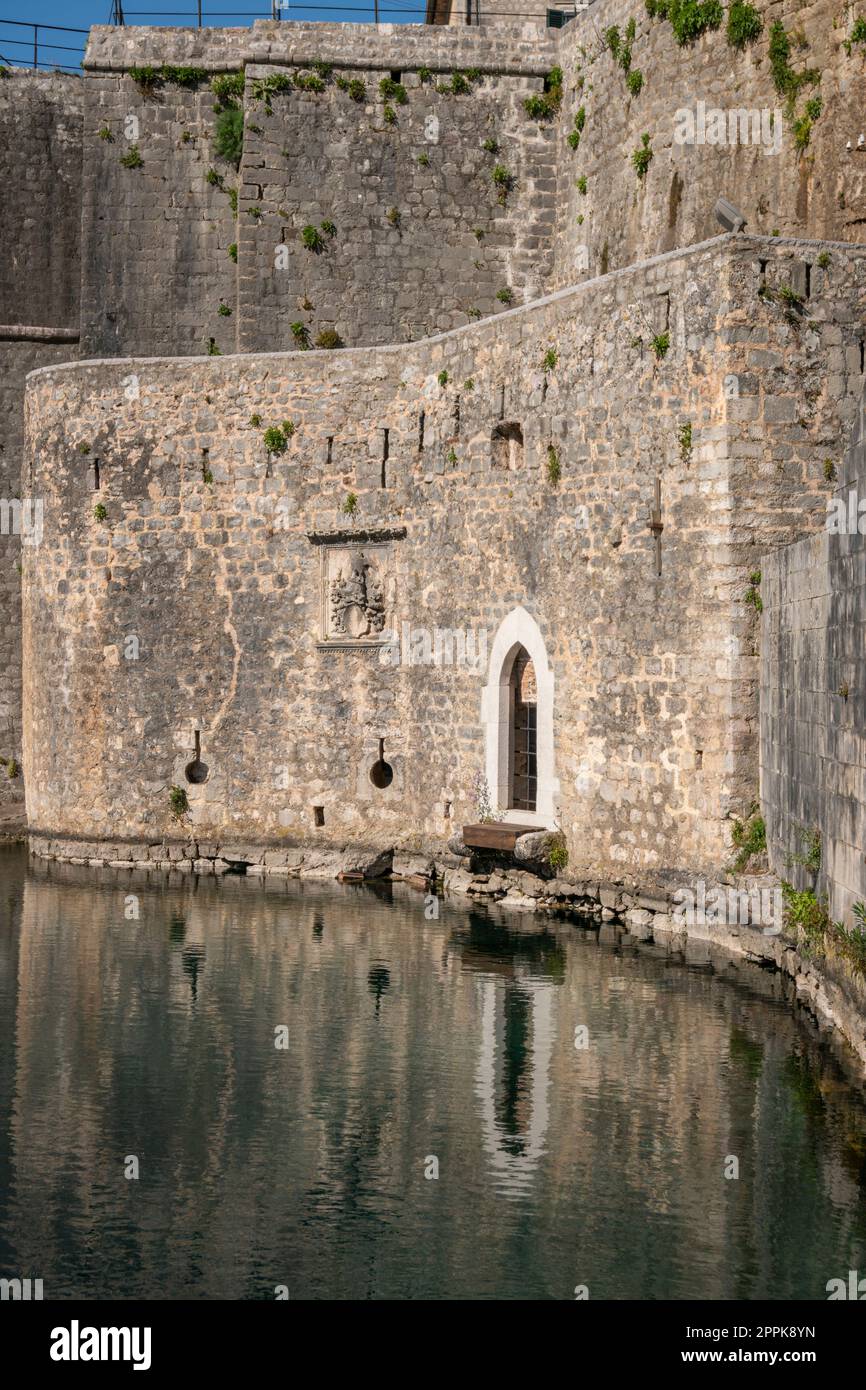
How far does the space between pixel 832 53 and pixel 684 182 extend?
9.19ft

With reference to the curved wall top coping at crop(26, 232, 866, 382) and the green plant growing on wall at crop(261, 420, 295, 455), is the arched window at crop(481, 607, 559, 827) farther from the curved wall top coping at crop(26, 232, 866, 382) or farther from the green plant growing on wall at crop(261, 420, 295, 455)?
the green plant growing on wall at crop(261, 420, 295, 455)

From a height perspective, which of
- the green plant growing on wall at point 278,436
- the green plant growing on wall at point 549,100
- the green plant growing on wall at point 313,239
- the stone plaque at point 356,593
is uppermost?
the green plant growing on wall at point 549,100

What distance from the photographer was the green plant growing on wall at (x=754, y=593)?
14.1 meters

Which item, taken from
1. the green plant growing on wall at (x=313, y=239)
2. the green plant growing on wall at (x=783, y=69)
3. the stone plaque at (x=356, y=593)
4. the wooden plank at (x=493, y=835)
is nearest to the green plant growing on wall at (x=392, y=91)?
the green plant growing on wall at (x=313, y=239)

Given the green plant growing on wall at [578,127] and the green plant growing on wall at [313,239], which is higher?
the green plant growing on wall at [578,127]

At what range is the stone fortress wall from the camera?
14.2 meters

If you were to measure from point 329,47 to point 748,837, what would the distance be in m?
14.2

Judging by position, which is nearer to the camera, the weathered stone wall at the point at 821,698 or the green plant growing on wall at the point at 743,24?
the weathered stone wall at the point at 821,698

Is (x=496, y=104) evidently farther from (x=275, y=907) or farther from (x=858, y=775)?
(x=858, y=775)

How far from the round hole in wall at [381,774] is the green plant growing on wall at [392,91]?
966 cm

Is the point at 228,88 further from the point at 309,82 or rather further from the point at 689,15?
the point at 689,15

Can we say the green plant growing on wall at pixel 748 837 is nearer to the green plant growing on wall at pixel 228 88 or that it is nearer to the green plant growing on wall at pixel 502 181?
the green plant growing on wall at pixel 502 181
